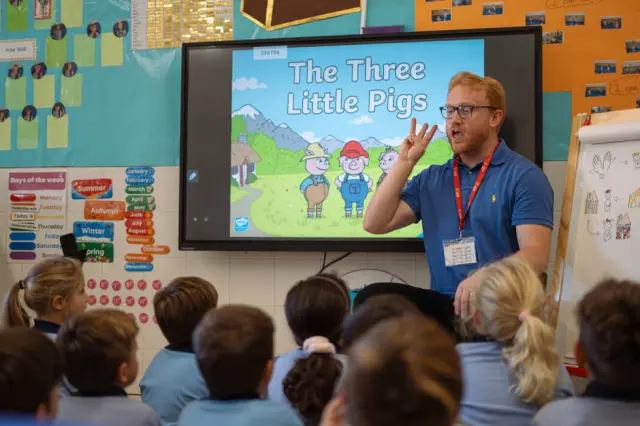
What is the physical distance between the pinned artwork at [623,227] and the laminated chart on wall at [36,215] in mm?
3071

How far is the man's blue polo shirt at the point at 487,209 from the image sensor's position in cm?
252

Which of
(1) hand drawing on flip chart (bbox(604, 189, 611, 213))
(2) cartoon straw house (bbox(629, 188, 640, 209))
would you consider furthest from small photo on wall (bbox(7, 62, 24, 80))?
(2) cartoon straw house (bbox(629, 188, 640, 209))

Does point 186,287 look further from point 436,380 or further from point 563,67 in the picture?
point 563,67

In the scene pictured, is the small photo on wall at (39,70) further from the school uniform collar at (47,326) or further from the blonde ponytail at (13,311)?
the school uniform collar at (47,326)

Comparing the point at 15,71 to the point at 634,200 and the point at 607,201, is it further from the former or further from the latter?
the point at 634,200

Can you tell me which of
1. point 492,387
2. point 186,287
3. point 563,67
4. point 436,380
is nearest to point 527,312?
point 492,387

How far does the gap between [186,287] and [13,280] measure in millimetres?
2348

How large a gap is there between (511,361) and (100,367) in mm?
1011

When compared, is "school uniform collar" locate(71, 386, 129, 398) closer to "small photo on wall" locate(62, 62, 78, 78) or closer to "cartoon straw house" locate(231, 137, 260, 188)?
"cartoon straw house" locate(231, 137, 260, 188)

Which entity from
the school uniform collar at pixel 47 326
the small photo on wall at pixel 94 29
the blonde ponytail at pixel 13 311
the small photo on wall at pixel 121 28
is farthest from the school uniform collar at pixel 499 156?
the small photo on wall at pixel 94 29

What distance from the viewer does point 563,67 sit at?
336 cm

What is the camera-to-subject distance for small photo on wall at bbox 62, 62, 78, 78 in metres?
3.95

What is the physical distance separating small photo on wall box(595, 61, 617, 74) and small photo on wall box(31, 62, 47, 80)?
3180mm

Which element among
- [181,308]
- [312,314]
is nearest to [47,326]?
[181,308]
